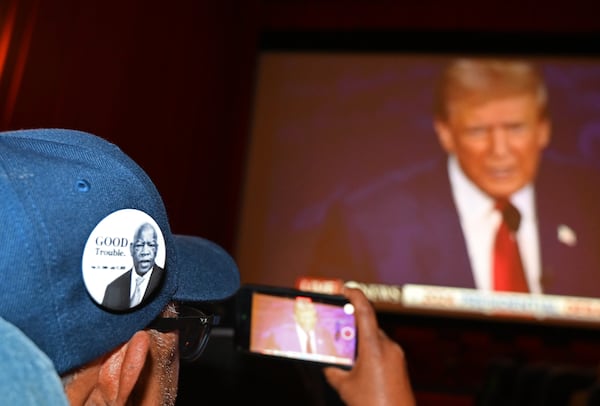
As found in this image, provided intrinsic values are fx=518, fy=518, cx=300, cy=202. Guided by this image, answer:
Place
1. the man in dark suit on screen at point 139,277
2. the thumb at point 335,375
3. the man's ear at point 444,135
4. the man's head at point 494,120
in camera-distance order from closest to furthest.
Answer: the man in dark suit on screen at point 139,277
the thumb at point 335,375
the man's head at point 494,120
the man's ear at point 444,135

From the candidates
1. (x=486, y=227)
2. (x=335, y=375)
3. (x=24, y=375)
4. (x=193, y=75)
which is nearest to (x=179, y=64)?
(x=193, y=75)

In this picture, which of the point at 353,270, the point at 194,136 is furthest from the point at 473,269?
the point at 194,136

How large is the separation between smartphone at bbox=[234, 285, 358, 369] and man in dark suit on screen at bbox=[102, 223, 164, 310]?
476 mm

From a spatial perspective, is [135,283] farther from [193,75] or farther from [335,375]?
[193,75]

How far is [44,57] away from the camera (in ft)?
6.22

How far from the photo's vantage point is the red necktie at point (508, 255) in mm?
3379

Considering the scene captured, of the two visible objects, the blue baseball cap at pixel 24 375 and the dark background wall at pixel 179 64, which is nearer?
the blue baseball cap at pixel 24 375

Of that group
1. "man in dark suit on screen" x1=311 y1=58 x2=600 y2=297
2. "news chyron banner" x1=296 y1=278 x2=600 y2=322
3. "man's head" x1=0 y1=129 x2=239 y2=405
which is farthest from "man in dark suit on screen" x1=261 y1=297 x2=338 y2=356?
"man in dark suit on screen" x1=311 y1=58 x2=600 y2=297

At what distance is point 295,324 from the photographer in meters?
0.95

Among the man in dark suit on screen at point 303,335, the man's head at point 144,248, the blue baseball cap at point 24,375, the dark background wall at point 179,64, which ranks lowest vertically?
the man in dark suit on screen at point 303,335

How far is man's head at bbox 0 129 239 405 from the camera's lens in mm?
342

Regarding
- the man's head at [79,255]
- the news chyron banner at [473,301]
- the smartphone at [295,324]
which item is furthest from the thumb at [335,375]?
the news chyron banner at [473,301]

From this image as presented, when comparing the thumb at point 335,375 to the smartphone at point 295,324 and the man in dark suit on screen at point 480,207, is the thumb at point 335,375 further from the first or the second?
the man in dark suit on screen at point 480,207

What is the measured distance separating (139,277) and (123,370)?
84 millimetres
